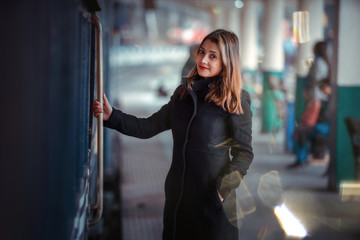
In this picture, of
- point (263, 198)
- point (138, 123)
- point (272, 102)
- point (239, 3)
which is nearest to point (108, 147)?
point (263, 198)

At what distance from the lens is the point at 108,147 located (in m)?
6.55

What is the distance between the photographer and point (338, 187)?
18.4 feet

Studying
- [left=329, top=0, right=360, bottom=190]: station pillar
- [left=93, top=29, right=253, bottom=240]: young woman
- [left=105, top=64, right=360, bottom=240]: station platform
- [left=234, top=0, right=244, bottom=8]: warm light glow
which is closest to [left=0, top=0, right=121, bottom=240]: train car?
[left=93, top=29, right=253, bottom=240]: young woman

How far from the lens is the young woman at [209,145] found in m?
2.16

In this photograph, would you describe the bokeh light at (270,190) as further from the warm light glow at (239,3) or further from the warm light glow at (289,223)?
the warm light glow at (239,3)

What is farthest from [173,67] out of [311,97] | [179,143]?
[179,143]

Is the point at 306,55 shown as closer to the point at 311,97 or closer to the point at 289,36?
the point at 311,97

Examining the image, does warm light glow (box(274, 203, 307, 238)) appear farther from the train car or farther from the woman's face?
the train car

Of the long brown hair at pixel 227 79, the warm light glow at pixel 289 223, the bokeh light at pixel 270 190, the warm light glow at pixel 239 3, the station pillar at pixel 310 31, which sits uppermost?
the warm light glow at pixel 239 3

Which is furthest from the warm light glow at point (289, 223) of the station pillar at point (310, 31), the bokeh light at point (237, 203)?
the station pillar at point (310, 31)

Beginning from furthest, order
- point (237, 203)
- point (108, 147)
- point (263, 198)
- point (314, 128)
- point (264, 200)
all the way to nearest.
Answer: point (314, 128) → point (108, 147) → point (263, 198) → point (264, 200) → point (237, 203)

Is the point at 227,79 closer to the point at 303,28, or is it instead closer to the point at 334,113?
the point at 334,113

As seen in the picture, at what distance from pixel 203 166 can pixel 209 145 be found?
0.11 m

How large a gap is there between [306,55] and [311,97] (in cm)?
431
